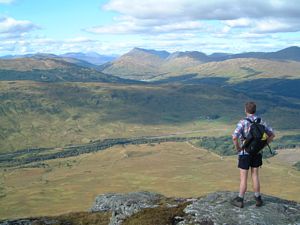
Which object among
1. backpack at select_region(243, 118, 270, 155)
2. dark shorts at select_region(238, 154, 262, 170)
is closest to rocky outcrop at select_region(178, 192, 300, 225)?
dark shorts at select_region(238, 154, 262, 170)

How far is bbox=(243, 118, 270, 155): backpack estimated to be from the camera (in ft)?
89.2

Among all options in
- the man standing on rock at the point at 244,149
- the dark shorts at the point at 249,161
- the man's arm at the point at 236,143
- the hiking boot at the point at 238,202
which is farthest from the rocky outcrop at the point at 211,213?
the man's arm at the point at 236,143

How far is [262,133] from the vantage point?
27266mm

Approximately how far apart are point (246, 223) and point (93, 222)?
605 inches

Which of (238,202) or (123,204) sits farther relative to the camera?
(123,204)

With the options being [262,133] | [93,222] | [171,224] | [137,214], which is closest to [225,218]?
[171,224]

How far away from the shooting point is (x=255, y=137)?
89.1ft

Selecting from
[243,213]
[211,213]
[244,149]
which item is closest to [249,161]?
[244,149]

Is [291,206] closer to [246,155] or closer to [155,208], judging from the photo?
[246,155]

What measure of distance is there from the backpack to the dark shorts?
22.8 inches

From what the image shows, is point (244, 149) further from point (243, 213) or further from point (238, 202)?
point (243, 213)

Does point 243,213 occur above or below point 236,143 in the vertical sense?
below

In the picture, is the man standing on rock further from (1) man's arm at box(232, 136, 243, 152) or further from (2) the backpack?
(2) the backpack

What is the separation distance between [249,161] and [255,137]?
6.04 feet
